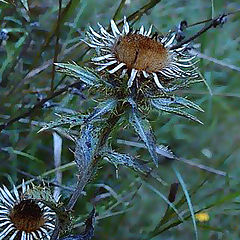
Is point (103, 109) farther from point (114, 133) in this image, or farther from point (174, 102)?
point (114, 133)

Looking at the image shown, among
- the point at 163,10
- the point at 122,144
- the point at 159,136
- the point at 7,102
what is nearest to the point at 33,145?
the point at 7,102

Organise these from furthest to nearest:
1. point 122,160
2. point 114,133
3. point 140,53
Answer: point 114,133, point 122,160, point 140,53

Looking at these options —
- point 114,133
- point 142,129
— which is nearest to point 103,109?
point 142,129

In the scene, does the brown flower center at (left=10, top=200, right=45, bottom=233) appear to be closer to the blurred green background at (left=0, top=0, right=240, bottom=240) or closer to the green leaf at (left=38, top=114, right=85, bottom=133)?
the green leaf at (left=38, top=114, right=85, bottom=133)

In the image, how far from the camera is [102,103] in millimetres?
815

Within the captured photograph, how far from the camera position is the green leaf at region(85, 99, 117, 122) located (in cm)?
80

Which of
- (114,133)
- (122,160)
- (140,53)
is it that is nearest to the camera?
(140,53)

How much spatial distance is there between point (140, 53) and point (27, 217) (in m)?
0.36

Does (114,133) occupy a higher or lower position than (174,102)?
lower

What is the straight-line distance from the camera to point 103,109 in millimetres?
802

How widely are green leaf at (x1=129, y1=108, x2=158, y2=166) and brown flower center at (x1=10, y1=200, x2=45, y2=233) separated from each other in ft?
0.88

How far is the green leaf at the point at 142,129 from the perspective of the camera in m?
0.80

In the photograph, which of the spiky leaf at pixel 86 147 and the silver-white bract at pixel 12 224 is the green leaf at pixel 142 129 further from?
the silver-white bract at pixel 12 224

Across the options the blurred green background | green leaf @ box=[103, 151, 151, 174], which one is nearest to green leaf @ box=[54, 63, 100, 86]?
green leaf @ box=[103, 151, 151, 174]
